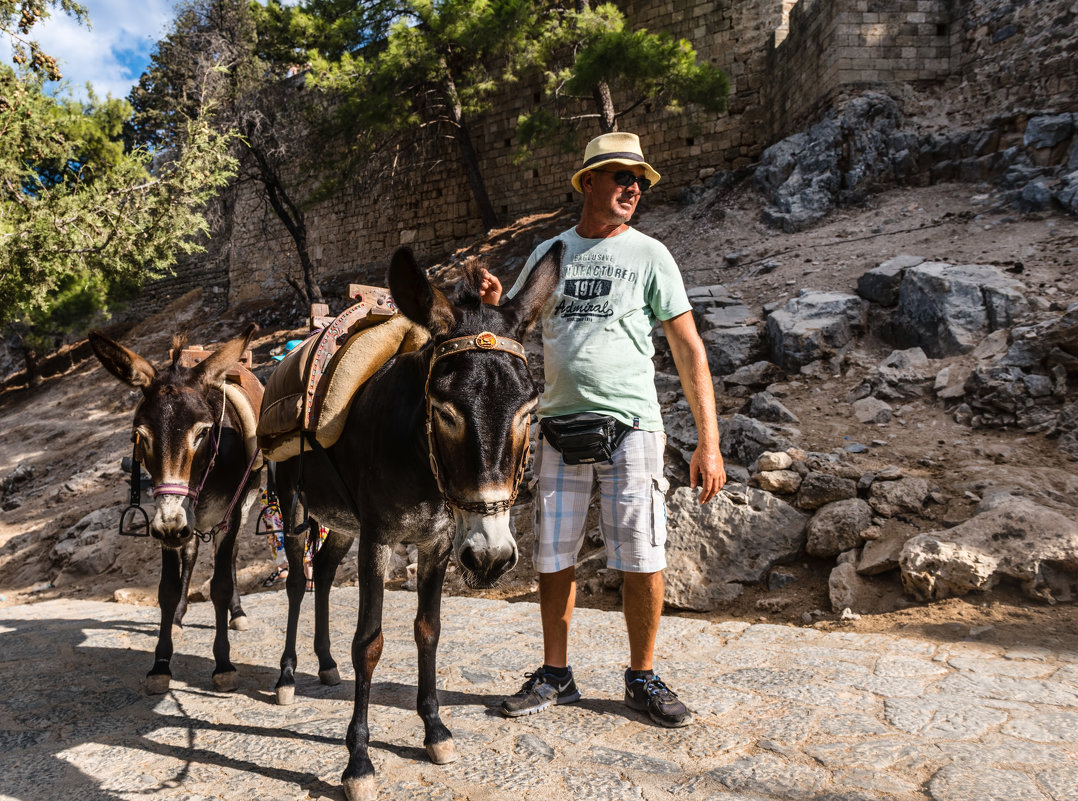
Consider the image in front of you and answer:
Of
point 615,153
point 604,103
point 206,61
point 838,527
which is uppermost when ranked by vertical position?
point 206,61

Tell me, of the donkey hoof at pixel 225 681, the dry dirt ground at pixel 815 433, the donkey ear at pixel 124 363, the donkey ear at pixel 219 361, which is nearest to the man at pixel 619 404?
the donkey hoof at pixel 225 681

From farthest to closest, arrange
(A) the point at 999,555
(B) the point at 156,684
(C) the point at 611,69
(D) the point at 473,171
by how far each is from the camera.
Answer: (D) the point at 473,171, (C) the point at 611,69, (A) the point at 999,555, (B) the point at 156,684

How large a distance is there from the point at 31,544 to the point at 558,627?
1068 centimetres

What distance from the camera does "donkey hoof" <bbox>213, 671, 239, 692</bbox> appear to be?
11.3 ft

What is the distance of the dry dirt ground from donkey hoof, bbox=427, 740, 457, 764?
2.75 meters

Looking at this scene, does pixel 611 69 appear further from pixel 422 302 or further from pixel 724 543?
pixel 422 302

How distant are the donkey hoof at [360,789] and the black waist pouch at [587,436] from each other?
1282 mm

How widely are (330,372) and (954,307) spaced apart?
20.5ft

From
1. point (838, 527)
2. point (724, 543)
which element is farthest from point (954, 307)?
point (724, 543)

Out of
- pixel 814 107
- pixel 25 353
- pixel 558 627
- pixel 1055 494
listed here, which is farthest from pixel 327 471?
pixel 25 353

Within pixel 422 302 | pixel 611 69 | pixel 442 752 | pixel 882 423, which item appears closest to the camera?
pixel 422 302

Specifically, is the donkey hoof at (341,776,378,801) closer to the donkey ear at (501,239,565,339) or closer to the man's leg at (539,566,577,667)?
the man's leg at (539,566,577,667)

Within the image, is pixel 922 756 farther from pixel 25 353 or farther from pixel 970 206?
→ pixel 25 353

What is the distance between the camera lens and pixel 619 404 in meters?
2.77
